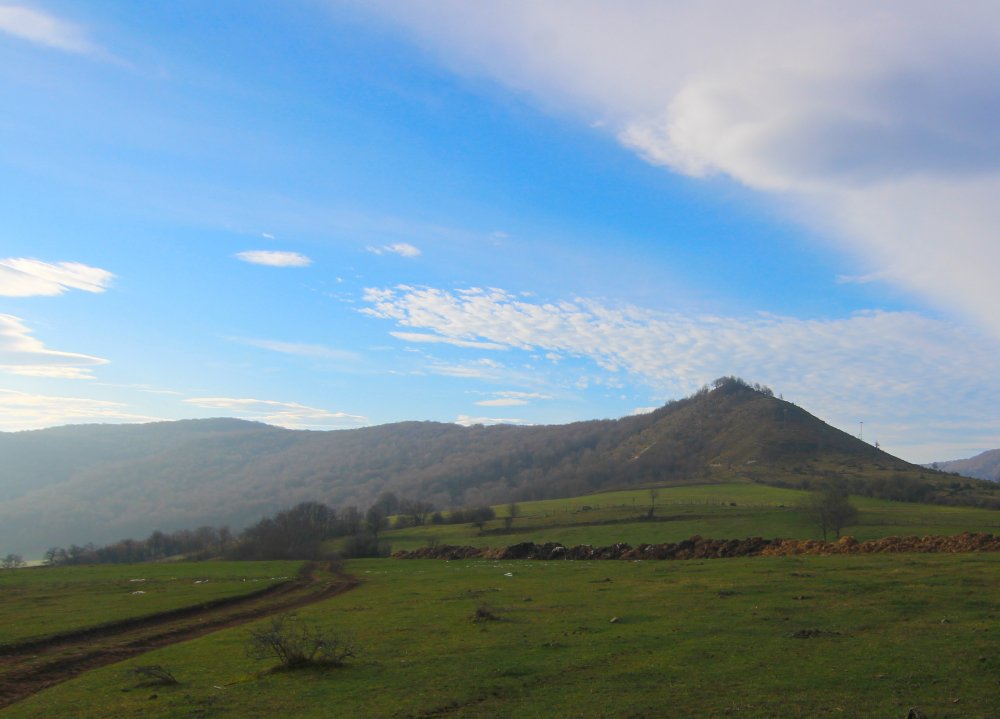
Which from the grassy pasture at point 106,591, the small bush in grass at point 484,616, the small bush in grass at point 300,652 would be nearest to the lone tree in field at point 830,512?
the grassy pasture at point 106,591

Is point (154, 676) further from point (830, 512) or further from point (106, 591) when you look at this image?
point (830, 512)

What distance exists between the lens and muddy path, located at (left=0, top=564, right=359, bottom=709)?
20.7m

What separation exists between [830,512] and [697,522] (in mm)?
16132

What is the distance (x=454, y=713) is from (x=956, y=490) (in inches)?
4967

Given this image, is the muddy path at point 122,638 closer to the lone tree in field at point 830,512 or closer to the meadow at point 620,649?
the meadow at point 620,649

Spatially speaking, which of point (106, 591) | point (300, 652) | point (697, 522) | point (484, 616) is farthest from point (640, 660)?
point (697, 522)

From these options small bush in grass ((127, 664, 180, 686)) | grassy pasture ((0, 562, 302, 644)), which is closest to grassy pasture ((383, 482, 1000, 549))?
grassy pasture ((0, 562, 302, 644))

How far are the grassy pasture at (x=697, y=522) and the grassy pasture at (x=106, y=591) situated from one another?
32.3 meters

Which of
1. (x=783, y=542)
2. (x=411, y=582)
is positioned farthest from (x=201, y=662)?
(x=783, y=542)

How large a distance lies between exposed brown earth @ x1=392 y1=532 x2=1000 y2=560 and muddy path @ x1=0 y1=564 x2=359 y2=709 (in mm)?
23042

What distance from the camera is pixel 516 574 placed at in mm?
45094

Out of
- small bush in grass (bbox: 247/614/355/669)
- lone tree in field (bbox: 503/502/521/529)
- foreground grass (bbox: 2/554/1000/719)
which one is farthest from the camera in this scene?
lone tree in field (bbox: 503/502/521/529)

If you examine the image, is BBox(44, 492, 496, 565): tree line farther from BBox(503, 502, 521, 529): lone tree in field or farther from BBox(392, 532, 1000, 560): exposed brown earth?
BBox(392, 532, 1000, 560): exposed brown earth

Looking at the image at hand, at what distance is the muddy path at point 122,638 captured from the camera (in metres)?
20.7
